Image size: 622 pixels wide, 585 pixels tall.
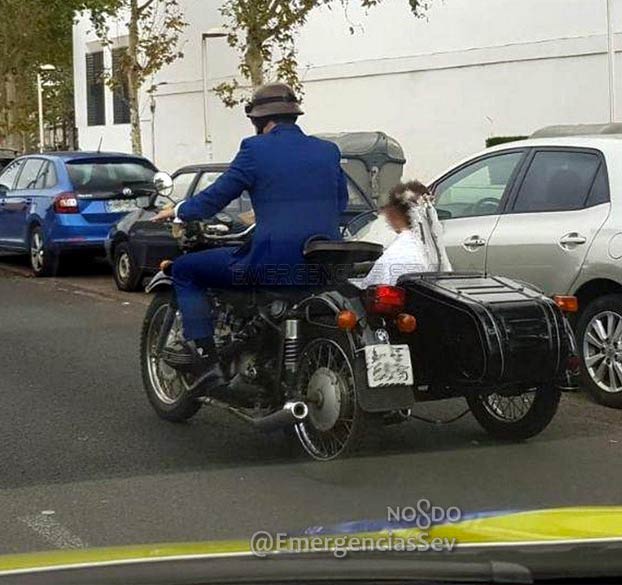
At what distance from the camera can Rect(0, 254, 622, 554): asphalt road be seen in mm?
5797

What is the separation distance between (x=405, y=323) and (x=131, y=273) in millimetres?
8457

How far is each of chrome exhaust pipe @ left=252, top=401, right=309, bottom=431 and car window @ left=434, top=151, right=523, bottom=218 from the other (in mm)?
3157

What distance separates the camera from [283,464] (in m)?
6.82

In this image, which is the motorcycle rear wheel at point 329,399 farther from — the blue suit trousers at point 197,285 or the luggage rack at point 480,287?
the blue suit trousers at point 197,285

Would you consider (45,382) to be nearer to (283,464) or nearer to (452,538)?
(283,464)

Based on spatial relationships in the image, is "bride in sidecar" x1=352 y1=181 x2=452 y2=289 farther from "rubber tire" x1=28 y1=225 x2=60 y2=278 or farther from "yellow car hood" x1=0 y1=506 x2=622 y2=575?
"rubber tire" x1=28 y1=225 x2=60 y2=278

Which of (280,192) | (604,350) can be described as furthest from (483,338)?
(604,350)

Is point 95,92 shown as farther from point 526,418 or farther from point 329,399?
point 329,399

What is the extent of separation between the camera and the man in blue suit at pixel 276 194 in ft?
21.6

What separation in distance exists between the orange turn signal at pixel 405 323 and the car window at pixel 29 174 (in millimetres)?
11075

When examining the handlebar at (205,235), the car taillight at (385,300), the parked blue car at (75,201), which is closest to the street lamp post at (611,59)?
the parked blue car at (75,201)

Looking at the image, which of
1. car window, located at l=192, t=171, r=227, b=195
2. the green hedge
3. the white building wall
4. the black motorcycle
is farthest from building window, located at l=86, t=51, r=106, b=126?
the black motorcycle

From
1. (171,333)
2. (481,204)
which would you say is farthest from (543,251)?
(171,333)

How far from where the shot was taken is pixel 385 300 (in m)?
6.32
